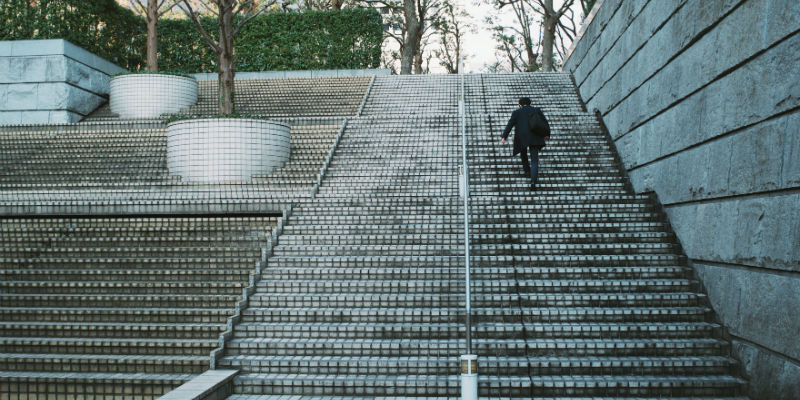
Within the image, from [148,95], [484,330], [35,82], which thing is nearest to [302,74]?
[148,95]

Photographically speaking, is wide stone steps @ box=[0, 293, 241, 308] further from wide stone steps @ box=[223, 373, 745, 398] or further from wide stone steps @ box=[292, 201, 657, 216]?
wide stone steps @ box=[292, 201, 657, 216]

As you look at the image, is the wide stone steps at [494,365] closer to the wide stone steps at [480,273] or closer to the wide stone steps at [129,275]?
the wide stone steps at [480,273]

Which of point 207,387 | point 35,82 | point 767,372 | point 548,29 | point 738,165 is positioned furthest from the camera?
point 548,29

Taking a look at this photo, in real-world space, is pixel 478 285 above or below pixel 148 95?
below

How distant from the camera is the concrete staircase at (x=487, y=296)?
4.74 m

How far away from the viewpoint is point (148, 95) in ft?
40.6

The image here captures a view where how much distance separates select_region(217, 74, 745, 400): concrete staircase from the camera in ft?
15.5

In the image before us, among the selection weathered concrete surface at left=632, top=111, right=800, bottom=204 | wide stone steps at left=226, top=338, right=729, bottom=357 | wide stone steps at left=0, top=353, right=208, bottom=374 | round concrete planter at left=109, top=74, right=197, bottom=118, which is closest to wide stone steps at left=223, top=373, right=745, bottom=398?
wide stone steps at left=226, top=338, right=729, bottom=357

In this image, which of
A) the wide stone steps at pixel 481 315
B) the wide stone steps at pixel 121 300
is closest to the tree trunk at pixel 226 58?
the wide stone steps at pixel 121 300

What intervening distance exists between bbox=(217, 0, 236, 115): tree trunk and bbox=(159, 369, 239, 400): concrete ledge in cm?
588

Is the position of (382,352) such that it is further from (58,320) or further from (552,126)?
(552,126)

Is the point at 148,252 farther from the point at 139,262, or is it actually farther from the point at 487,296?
the point at 487,296

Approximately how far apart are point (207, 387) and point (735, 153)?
4742mm

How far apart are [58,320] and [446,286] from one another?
4.09 metres
